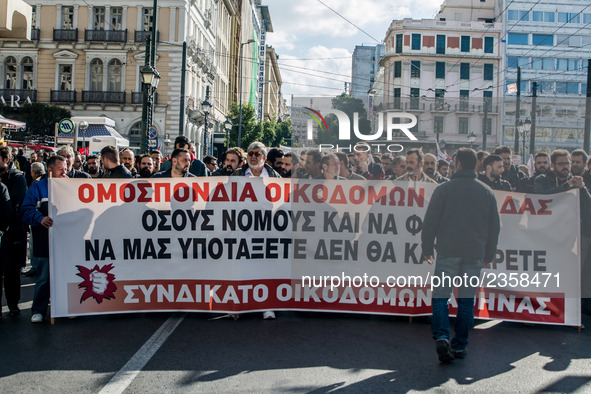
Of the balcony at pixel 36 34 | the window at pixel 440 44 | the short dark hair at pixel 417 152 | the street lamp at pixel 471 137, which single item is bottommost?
the short dark hair at pixel 417 152

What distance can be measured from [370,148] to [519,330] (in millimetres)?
2710

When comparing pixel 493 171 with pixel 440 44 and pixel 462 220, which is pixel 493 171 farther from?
pixel 440 44

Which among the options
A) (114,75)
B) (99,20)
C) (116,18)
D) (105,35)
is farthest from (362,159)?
(99,20)

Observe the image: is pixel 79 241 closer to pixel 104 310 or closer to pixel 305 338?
pixel 104 310

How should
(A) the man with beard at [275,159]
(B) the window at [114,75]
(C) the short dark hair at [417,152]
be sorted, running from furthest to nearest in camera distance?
(B) the window at [114,75] → (A) the man with beard at [275,159] → (C) the short dark hair at [417,152]

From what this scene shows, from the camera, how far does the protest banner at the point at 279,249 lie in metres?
6.40

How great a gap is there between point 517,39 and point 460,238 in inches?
2614

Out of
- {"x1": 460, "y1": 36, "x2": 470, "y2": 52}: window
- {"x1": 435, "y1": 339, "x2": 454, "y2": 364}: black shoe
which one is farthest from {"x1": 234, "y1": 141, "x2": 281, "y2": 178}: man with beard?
{"x1": 460, "y1": 36, "x2": 470, "y2": 52}: window

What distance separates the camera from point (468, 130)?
27.0 feet

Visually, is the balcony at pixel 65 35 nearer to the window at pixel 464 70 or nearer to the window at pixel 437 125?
the window at pixel 437 125

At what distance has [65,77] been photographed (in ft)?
138

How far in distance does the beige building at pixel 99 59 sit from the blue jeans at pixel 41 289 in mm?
34969

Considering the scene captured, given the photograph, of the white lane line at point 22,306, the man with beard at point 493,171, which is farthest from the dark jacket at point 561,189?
the white lane line at point 22,306

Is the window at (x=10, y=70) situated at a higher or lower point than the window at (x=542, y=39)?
lower
